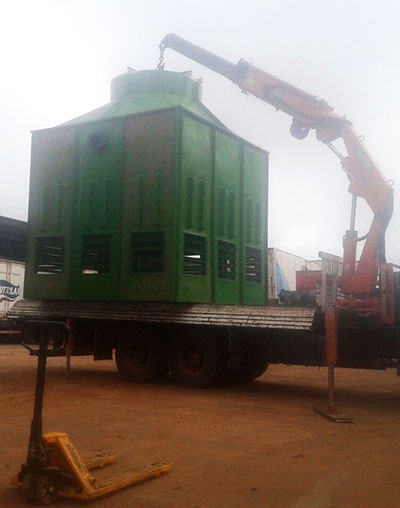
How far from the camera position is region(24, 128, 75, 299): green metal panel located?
39.0 feet

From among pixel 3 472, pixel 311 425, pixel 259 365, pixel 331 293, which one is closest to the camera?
pixel 3 472

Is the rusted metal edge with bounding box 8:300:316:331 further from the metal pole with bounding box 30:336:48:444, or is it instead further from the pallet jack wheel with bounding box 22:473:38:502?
the pallet jack wheel with bounding box 22:473:38:502

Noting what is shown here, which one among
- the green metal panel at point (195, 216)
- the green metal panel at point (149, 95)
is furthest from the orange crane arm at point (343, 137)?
the green metal panel at point (195, 216)

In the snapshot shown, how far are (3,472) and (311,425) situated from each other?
3907 millimetres

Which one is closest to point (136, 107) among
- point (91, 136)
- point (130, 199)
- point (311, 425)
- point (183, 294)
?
point (91, 136)

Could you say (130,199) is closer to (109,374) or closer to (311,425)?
(109,374)

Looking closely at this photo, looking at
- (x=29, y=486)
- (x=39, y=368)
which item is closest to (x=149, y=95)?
(x=39, y=368)

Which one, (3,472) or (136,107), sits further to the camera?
(136,107)

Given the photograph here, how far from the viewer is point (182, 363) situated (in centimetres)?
1070

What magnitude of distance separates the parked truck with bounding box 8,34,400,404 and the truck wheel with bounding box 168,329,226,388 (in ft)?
0.08

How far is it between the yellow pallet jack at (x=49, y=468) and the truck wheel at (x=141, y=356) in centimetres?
654

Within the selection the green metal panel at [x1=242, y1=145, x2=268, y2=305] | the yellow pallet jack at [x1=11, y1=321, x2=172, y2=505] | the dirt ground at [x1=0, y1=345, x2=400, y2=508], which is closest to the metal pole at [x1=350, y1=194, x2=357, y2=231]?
the green metal panel at [x1=242, y1=145, x2=268, y2=305]

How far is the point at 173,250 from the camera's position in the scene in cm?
1049

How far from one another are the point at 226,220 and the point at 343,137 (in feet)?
13.1
